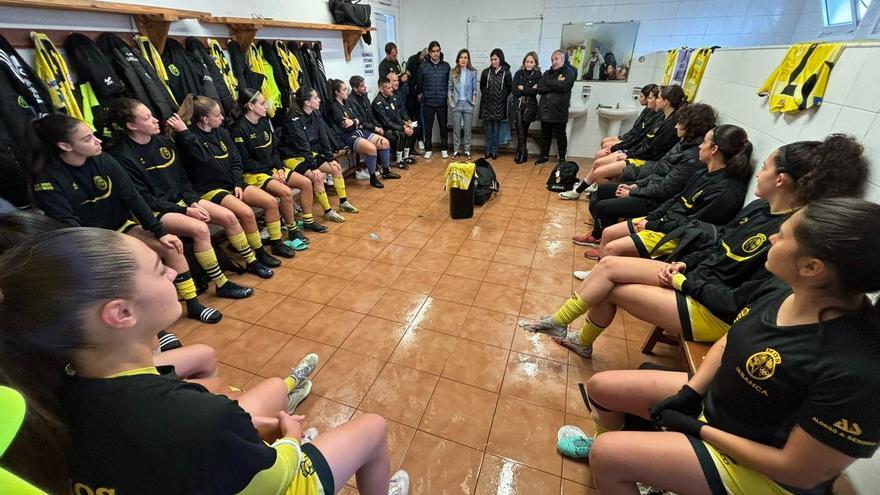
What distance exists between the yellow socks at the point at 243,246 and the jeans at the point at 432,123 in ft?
12.0

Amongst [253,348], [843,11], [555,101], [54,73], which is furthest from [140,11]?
[843,11]

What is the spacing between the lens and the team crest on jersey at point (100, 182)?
6.52 feet

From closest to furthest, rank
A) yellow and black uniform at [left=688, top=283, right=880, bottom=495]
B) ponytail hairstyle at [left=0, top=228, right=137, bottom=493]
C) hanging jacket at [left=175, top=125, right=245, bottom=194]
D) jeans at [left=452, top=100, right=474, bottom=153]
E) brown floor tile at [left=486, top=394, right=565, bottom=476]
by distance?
ponytail hairstyle at [left=0, top=228, right=137, bottom=493] < yellow and black uniform at [left=688, top=283, right=880, bottom=495] < brown floor tile at [left=486, top=394, right=565, bottom=476] < hanging jacket at [left=175, top=125, right=245, bottom=194] < jeans at [left=452, top=100, right=474, bottom=153]

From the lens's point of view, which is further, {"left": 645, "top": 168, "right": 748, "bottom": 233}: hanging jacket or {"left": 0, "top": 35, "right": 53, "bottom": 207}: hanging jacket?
{"left": 645, "top": 168, "right": 748, "bottom": 233}: hanging jacket

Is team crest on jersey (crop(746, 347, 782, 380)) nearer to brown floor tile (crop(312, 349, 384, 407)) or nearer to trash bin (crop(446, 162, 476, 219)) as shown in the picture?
brown floor tile (crop(312, 349, 384, 407))

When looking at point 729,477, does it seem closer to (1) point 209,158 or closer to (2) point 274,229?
(2) point 274,229

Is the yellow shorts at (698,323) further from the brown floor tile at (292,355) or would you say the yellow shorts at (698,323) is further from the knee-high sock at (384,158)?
the knee-high sock at (384,158)

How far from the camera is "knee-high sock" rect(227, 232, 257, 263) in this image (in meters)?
2.63

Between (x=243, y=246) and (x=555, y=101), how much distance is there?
13.8 feet

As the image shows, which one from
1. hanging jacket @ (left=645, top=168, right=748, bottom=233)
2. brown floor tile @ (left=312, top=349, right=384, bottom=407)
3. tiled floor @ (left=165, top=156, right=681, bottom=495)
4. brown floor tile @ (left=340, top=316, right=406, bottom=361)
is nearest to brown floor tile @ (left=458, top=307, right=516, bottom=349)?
tiled floor @ (left=165, top=156, right=681, bottom=495)

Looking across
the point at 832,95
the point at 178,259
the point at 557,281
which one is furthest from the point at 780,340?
the point at 178,259

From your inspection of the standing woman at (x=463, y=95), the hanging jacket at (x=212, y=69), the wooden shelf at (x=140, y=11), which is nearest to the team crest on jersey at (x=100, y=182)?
the wooden shelf at (x=140, y=11)

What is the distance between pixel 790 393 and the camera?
0.86 meters

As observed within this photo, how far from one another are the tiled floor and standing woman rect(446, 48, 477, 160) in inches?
101
